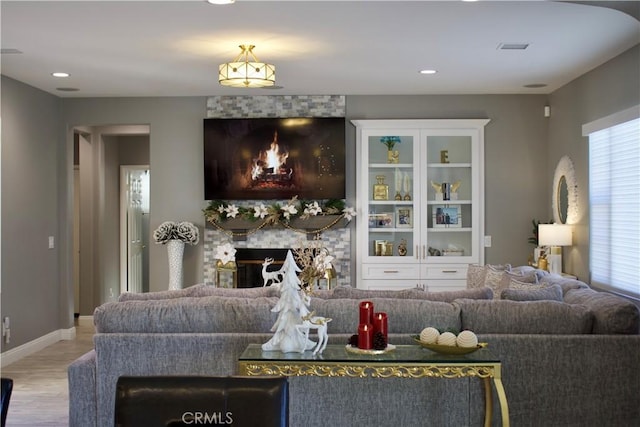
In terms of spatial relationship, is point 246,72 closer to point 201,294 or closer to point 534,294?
point 201,294

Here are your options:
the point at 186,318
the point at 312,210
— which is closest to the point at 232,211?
the point at 312,210

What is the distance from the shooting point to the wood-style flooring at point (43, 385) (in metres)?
4.79

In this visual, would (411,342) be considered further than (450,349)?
Yes

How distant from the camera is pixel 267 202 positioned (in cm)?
803

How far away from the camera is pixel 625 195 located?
5.72m

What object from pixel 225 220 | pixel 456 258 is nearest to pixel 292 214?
pixel 225 220

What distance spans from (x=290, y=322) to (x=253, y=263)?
4.61 metres

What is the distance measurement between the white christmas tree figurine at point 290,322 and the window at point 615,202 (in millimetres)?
3332

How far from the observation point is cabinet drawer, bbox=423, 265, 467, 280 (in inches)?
310

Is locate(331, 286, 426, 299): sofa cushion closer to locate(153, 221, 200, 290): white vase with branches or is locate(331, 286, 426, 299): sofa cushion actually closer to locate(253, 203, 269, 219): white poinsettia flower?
locate(253, 203, 269, 219): white poinsettia flower

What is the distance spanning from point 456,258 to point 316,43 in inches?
137

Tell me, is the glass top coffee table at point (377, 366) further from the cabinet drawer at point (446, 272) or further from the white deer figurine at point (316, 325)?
the cabinet drawer at point (446, 272)

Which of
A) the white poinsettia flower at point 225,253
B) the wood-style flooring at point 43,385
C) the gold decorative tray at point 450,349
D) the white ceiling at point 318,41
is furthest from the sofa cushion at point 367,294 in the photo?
the white poinsettia flower at point 225,253

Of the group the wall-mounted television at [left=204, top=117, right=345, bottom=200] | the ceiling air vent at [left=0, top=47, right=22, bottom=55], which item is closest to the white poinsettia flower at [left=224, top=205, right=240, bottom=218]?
the wall-mounted television at [left=204, top=117, right=345, bottom=200]
